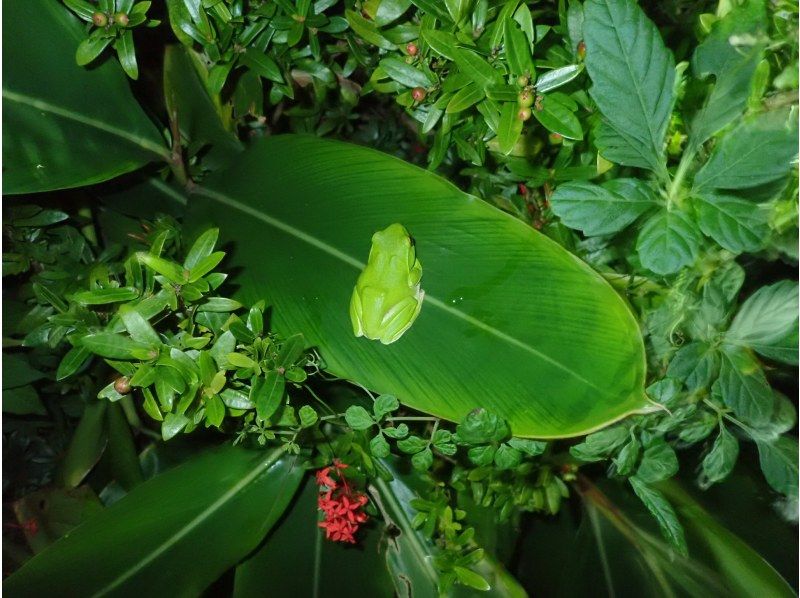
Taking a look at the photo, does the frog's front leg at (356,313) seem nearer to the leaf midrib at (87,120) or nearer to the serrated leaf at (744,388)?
the serrated leaf at (744,388)

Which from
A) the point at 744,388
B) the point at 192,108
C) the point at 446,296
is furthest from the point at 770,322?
the point at 192,108

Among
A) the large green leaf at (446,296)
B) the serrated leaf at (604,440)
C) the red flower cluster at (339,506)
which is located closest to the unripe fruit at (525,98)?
the large green leaf at (446,296)

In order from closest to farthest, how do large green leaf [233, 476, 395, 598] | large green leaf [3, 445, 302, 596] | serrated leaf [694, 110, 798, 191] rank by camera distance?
serrated leaf [694, 110, 798, 191], large green leaf [3, 445, 302, 596], large green leaf [233, 476, 395, 598]

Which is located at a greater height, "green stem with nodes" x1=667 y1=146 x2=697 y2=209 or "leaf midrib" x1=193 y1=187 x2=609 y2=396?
"green stem with nodes" x1=667 y1=146 x2=697 y2=209

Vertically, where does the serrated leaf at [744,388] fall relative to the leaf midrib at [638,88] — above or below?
below

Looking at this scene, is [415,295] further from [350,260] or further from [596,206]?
[596,206]

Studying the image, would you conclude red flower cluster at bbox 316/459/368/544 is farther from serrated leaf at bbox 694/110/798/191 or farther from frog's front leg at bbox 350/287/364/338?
serrated leaf at bbox 694/110/798/191

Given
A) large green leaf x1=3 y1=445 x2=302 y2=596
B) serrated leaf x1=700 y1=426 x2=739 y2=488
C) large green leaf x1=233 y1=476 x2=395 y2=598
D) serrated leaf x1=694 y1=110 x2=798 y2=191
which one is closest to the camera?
serrated leaf x1=694 y1=110 x2=798 y2=191

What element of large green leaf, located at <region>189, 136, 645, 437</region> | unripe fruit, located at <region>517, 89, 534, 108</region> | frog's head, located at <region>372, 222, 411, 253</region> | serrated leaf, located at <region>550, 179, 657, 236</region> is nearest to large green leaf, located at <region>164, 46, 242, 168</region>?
large green leaf, located at <region>189, 136, 645, 437</region>
